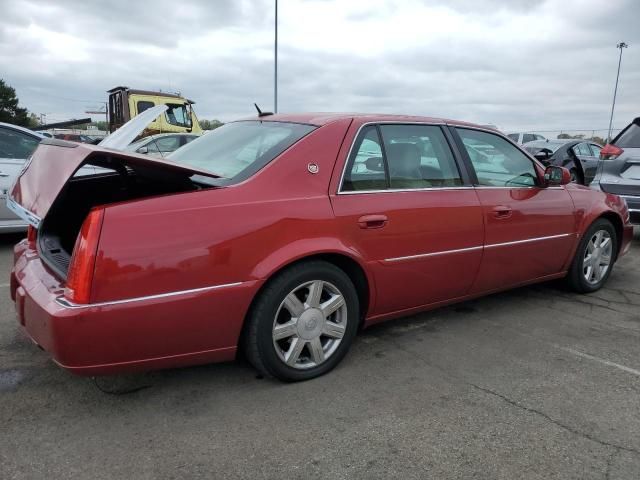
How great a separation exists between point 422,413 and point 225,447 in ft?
3.25

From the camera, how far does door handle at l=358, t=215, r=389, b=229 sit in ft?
9.87

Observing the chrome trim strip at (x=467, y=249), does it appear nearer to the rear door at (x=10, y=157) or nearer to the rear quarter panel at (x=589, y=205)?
the rear quarter panel at (x=589, y=205)

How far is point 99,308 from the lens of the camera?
229 cm

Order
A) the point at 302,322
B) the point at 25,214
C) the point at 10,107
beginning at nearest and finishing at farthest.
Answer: the point at 25,214
the point at 302,322
the point at 10,107

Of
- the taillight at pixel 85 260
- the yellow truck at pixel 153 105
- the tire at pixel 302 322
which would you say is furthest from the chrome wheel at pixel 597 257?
the yellow truck at pixel 153 105

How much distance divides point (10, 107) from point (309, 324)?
59756 millimetres

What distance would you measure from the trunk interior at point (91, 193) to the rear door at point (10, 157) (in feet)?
10.2

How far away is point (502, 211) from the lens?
3756 mm

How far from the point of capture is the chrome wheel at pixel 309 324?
A: 9.27 feet

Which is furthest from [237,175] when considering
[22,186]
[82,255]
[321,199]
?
[22,186]

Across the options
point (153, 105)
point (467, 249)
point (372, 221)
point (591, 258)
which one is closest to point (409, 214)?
point (372, 221)

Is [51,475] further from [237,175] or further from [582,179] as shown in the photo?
[582,179]

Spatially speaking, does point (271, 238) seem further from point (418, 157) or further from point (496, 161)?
point (496, 161)

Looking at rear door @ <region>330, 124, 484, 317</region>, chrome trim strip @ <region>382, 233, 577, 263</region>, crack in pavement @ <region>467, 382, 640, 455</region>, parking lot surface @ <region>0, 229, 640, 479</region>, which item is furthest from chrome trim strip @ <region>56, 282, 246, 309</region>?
crack in pavement @ <region>467, 382, 640, 455</region>
